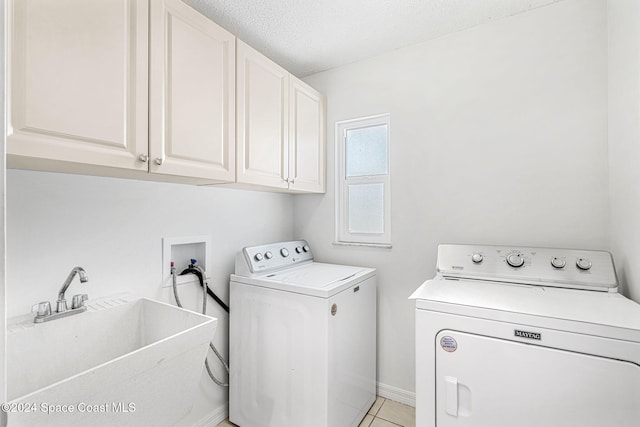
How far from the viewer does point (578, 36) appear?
1.61 meters

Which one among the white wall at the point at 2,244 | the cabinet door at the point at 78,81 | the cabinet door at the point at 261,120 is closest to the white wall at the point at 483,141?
the cabinet door at the point at 261,120

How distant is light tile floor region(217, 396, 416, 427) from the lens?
189 centimetres

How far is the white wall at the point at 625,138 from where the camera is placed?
49.9 inches

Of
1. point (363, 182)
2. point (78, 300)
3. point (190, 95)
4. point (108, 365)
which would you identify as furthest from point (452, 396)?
point (190, 95)

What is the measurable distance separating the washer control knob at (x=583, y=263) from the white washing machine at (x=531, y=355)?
12 mm

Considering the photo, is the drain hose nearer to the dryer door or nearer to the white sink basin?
the white sink basin

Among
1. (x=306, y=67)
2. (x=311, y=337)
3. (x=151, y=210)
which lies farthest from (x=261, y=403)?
(x=306, y=67)

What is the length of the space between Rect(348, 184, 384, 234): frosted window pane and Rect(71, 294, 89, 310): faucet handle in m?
1.64

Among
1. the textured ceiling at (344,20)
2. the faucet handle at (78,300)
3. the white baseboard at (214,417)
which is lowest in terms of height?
the white baseboard at (214,417)

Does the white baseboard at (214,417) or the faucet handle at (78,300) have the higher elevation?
the faucet handle at (78,300)

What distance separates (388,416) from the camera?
1952mm

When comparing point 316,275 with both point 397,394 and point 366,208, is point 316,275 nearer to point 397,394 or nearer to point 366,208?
point 366,208

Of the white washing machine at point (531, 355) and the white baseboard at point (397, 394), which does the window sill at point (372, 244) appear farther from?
the white baseboard at point (397, 394)

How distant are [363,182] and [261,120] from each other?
2.97 ft
